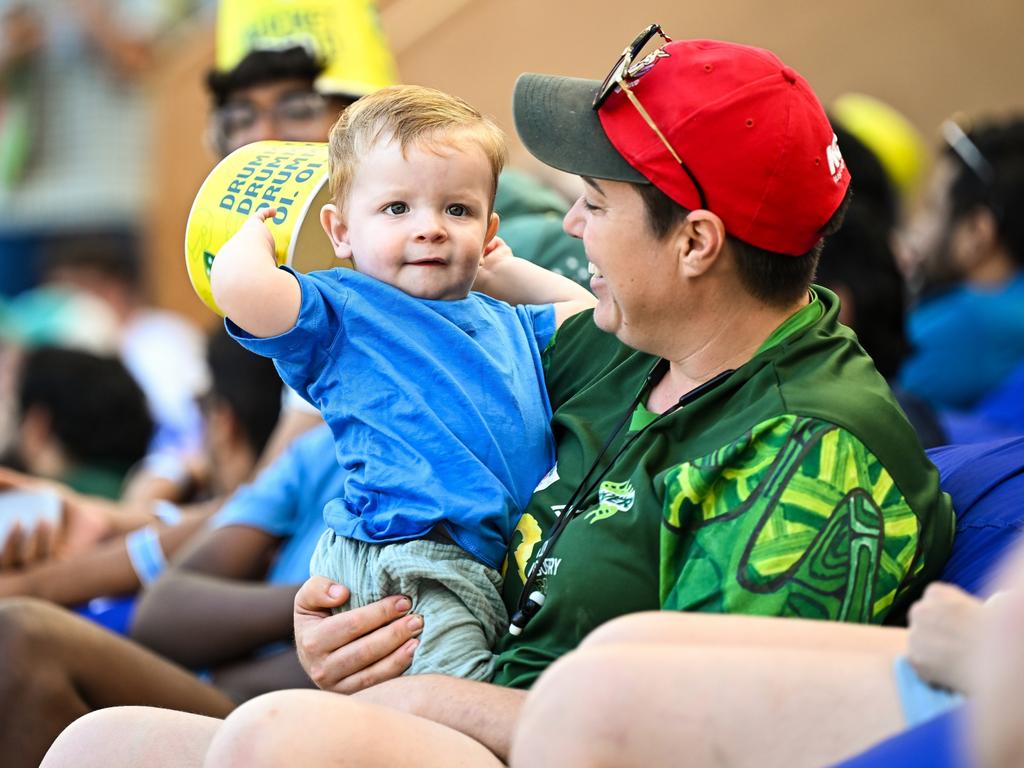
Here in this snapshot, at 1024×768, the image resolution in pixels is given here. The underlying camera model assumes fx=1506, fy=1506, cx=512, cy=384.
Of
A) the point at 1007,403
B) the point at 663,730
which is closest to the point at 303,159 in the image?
the point at 663,730

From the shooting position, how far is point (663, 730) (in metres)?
1.31

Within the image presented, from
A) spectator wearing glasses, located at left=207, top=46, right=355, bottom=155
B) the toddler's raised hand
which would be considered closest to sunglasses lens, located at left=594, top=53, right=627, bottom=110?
the toddler's raised hand

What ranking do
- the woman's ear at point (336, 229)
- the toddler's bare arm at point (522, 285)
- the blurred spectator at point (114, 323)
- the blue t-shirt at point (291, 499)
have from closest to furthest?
1. the woman's ear at point (336, 229)
2. the toddler's bare arm at point (522, 285)
3. the blue t-shirt at point (291, 499)
4. the blurred spectator at point (114, 323)

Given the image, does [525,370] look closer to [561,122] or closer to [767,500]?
[561,122]

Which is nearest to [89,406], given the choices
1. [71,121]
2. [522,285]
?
[522,285]

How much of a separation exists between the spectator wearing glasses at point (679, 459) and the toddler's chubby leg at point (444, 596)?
2 centimetres

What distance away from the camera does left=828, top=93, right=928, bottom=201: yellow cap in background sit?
241 inches

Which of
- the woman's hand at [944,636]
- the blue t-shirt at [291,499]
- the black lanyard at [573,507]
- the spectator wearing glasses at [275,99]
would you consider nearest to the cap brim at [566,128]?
the black lanyard at [573,507]

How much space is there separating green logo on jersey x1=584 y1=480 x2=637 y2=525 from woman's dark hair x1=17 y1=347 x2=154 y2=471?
2.85m

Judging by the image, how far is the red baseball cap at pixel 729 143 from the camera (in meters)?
1.71

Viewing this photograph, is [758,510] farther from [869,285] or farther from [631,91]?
[869,285]

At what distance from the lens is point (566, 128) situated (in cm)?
181

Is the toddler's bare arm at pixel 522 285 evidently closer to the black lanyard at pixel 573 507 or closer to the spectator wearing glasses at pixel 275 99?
the black lanyard at pixel 573 507

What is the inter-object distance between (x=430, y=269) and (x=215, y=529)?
1223 mm
